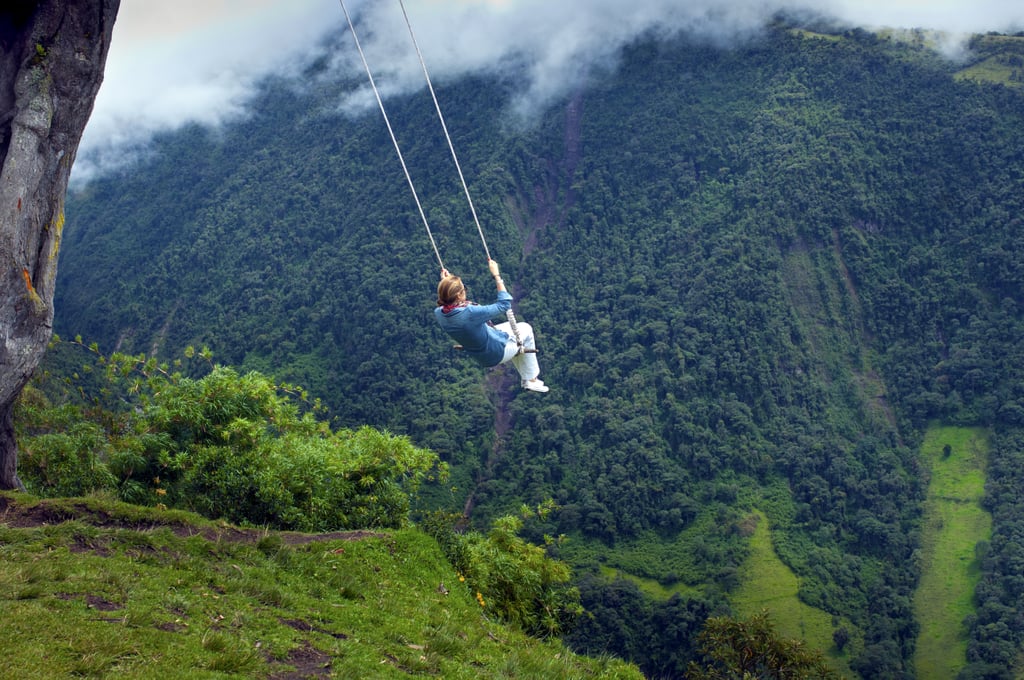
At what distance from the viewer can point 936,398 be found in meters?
86.7

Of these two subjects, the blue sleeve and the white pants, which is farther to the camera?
the white pants

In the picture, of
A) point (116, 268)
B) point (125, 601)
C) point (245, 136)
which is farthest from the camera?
point (245, 136)

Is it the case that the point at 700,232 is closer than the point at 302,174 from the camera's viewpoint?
Yes

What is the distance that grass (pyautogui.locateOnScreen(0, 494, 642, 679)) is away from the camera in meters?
7.29

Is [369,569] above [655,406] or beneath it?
beneath

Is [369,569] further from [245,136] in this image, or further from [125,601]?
[245,136]

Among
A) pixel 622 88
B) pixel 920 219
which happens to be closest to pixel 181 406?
pixel 920 219

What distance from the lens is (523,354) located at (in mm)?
12609

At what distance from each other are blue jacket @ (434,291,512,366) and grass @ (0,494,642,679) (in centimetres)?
346

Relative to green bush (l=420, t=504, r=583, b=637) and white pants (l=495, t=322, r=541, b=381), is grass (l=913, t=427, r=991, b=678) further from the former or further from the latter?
white pants (l=495, t=322, r=541, b=381)

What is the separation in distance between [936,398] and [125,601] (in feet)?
298

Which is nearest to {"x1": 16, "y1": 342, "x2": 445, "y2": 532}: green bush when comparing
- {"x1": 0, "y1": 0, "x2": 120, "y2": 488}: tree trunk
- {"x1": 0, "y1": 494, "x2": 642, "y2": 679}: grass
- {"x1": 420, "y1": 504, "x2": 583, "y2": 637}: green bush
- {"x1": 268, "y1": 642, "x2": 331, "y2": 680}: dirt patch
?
{"x1": 420, "y1": 504, "x2": 583, "y2": 637}: green bush

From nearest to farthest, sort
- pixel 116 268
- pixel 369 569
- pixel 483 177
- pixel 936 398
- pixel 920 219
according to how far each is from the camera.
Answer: pixel 369 569
pixel 936 398
pixel 920 219
pixel 116 268
pixel 483 177

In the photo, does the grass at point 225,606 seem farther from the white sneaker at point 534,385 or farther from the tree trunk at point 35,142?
the white sneaker at point 534,385
